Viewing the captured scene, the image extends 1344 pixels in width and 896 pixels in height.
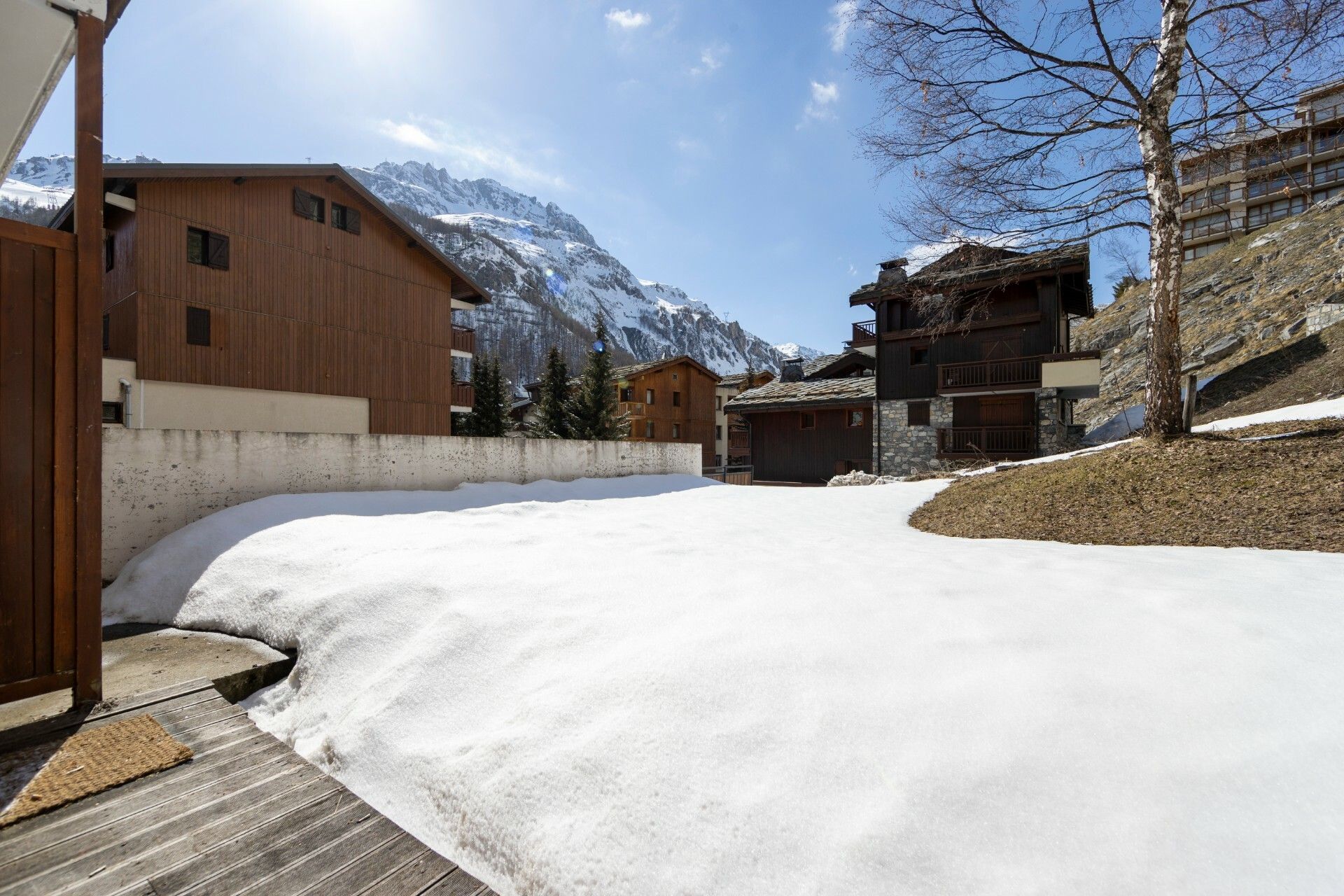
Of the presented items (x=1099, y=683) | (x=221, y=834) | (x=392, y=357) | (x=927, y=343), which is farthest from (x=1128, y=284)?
(x=221, y=834)

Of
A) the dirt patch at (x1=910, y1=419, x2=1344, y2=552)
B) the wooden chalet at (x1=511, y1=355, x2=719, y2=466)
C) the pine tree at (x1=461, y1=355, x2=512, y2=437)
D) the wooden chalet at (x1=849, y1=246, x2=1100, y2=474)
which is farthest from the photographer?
the wooden chalet at (x1=511, y1=355, x2=719, y2=466)

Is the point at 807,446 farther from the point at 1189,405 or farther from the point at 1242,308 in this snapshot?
the point at 1242,308

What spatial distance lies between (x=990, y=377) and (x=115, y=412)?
2481 centimetres

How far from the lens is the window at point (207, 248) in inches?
561

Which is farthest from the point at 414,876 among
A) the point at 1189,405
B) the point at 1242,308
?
the point at 1242,308

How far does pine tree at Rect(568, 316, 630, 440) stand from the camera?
2667 cm

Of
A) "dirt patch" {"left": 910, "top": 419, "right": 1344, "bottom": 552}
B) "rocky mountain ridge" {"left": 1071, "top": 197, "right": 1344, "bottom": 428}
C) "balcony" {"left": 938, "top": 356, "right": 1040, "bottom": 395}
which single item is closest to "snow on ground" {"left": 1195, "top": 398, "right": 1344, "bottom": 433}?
"dirt patch" {"left": 910, "top": 419, "right": 1344, "bottom": 552}

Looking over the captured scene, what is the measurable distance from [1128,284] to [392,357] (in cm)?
4341

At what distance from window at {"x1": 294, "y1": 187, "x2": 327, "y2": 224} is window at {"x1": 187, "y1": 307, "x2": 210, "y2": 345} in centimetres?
391

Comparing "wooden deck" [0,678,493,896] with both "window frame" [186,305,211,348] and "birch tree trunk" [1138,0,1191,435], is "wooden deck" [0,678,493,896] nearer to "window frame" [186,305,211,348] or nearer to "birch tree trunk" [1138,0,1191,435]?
"birch tree trunk" [1138,0,1191,435]

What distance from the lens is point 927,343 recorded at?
2138 centimetres

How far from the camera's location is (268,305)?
51.0 feet

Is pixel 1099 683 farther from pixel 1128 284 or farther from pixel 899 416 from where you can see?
pixel 1128 284

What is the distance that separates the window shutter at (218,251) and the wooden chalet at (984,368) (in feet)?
61.4
